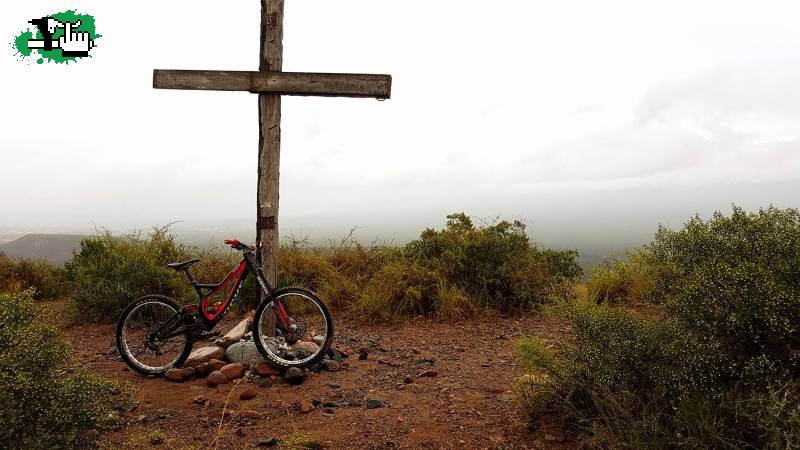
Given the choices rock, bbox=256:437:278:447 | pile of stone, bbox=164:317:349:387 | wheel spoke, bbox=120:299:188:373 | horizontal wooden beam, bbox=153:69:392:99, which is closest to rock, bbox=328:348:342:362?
pile of stone, bbox=164:317:349:387

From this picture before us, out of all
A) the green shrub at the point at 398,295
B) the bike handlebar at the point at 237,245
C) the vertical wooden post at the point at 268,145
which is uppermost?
the vertical wooden post at the point at 268,145

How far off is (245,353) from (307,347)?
706 mm

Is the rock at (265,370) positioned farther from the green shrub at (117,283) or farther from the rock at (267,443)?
the green shrub at (117,283)

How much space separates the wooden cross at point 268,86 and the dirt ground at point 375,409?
169 cm

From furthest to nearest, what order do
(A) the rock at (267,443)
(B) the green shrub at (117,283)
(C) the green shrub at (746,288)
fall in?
(B) the green shrub at (117,283)
(A) the rock at (267,443)
(C) the green shrub at (746,288)

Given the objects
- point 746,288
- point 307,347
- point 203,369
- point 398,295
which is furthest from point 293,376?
point 746,288

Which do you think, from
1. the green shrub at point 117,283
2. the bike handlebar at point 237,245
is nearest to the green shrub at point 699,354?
the bike handlebar at point 237,245

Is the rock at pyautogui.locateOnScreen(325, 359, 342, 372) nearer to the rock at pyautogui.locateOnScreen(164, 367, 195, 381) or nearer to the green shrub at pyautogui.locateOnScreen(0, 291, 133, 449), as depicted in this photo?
the rock at pyautogui.locateOnScreen(164, 367, 195, 381)

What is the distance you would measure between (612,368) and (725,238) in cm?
134

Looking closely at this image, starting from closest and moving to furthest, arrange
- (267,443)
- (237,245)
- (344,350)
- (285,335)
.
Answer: (267,443), (237,245), (285,335), (344,350)

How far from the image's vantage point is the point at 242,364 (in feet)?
17.8

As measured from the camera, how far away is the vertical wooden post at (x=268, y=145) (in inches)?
236

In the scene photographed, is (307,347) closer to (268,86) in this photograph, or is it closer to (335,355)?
(335,355)

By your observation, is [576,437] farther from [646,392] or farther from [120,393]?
[120,393]
